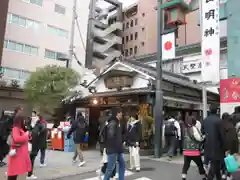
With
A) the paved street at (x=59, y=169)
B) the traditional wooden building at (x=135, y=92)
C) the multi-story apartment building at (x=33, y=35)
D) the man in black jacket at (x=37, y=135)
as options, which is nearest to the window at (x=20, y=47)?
the multi-story apartment building at (x=33, y=35)

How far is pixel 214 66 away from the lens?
954 centimetres

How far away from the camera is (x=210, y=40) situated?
32.2ft

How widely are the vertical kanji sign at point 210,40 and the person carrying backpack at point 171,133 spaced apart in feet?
7.90

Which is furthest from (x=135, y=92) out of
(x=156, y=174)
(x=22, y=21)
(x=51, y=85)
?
(x=22, y=21)

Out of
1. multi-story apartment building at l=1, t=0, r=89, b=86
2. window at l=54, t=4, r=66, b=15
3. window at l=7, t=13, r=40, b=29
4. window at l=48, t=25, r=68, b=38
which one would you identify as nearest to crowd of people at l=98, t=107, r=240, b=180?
multi-story apartment building at l=1, t=0, r=89, b=86

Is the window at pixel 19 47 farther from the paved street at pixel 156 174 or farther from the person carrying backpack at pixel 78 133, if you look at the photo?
the paved street at pixel 156 174

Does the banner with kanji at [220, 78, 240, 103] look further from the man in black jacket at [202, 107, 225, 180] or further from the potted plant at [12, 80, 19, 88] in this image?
the potted plant at [12, 80, 19, 88]

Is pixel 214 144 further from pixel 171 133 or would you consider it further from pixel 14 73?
pixel 14 73

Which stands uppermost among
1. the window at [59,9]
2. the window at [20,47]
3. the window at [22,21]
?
the window at [59,9]

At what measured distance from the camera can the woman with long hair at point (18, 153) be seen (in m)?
5.27

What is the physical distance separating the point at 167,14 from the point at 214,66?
3.62 m

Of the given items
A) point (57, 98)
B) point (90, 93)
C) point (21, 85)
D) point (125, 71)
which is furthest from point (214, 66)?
point (21, 85)

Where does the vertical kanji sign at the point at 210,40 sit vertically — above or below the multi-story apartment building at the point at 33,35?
below

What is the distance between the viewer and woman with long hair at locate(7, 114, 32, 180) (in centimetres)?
527
